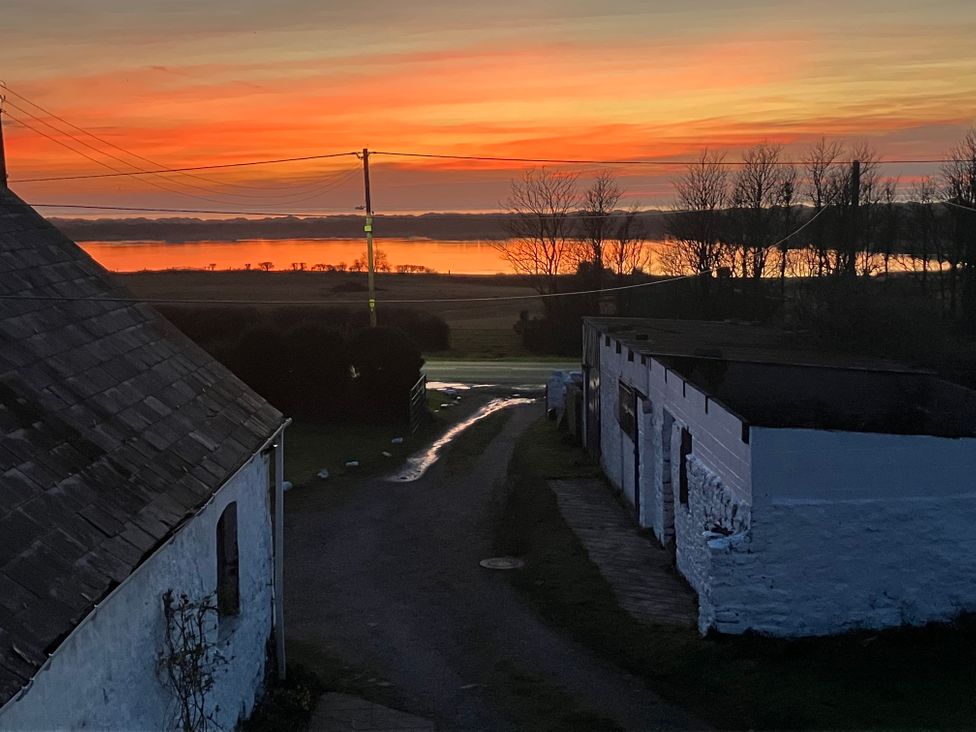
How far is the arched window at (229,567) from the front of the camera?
12.4 meters

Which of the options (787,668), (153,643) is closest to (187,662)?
(153,643)

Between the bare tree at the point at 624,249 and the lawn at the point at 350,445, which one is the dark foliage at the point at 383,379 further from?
the bare tree at the point at 624,249

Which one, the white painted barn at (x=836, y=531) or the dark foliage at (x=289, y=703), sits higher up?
the white painted barn at (x=836, y=531)

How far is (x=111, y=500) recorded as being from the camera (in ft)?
29.3

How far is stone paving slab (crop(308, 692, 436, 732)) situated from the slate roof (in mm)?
3392

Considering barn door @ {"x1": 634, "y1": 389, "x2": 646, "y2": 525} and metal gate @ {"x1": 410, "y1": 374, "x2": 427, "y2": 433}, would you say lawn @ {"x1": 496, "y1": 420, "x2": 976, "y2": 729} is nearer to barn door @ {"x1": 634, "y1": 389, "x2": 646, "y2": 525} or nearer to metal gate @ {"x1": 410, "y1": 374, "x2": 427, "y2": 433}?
barn door @ {"x1": 634, "y1": 389, "x2": 646, "y2": 525}

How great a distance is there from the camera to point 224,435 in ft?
40.0

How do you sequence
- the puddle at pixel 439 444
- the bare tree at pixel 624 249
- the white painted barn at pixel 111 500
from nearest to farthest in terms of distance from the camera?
the white painted barn at pixel 111 500, the puddle at pixel 439 444, the bare tree at pixel 624 249

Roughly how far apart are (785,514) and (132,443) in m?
8.60

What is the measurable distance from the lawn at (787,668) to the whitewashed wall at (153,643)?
5.05m

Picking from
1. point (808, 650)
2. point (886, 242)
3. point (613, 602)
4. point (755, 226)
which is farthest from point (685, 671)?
point (886, 242)

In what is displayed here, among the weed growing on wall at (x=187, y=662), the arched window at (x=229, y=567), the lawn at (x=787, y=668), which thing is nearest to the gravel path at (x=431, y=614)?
the lawn at (x=787, y=668)

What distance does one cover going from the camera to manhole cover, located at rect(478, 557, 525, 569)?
64.3 ft

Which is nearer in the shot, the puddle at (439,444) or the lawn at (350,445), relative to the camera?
the puddle at (439,444)
